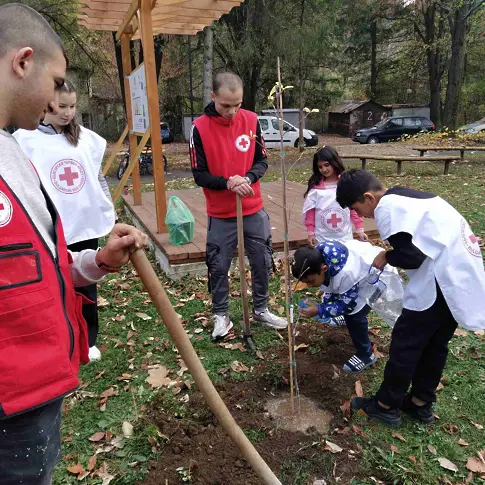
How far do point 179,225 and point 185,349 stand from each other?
3.40m

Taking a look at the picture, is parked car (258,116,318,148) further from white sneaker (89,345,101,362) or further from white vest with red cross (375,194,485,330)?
white vest with red cross (375,194,485,330)

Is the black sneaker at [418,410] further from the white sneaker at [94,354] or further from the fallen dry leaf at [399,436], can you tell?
the white sneaker at [94,354]

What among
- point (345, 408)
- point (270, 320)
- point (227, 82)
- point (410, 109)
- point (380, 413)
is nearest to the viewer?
point (380, 413)

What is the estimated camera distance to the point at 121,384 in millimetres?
3197

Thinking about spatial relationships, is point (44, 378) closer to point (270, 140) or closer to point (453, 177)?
point (453, 177)

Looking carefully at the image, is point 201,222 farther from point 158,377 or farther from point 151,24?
point 158,377

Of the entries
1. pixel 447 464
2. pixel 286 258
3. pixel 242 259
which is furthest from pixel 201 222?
pixel 447 464

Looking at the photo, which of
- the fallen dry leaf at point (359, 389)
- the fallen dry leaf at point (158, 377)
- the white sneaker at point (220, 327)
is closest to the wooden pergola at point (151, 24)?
the white sneaker at point (220, 327)

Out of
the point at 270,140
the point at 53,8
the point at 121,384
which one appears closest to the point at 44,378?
the point at 121,384

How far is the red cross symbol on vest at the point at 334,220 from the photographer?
3893 millimetres

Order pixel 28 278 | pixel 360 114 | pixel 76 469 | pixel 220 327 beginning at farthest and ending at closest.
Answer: pixel 360 114 → pixel 220 327 → pixel 76 469 → pixel 28 278

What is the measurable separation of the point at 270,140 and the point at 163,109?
41.1 ft

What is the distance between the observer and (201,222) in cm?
621

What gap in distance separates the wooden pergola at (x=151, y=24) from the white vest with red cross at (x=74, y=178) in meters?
2.12
